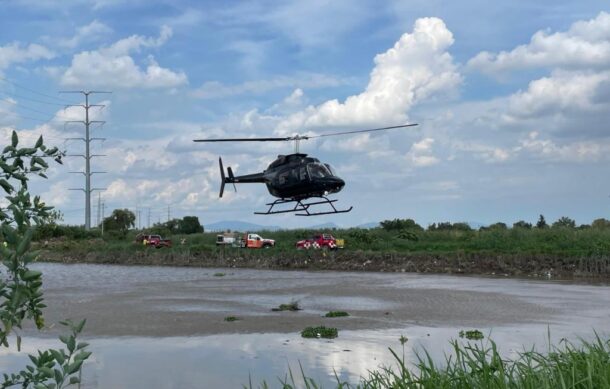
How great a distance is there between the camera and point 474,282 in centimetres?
3791

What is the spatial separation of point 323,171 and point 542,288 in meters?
15.2

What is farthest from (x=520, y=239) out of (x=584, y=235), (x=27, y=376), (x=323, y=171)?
(x=27, y=376)

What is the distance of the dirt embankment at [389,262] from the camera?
43250 mm

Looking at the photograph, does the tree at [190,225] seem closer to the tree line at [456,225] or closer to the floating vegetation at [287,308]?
the tree line at [456,225]

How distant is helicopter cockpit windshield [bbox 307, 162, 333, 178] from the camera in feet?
79.6

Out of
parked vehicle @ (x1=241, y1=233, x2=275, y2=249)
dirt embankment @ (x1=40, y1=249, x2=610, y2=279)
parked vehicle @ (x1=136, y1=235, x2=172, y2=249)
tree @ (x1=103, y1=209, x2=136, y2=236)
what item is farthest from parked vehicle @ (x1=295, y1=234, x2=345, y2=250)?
tree @ (x1=103, y1=209, x2=136, y2=236)

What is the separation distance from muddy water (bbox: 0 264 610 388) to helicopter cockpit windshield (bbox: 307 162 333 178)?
186 inches

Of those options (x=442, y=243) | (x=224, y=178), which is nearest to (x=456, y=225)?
(x=442, y=243)

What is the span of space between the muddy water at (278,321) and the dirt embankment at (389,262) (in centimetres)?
525

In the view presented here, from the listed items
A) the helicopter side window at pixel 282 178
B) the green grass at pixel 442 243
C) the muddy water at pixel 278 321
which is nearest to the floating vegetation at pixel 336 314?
the muddy water at pixel 278 321

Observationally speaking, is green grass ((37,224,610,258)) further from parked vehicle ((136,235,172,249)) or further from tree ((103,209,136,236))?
tree ((103,209,136,236))

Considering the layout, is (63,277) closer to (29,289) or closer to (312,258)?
(312,258)

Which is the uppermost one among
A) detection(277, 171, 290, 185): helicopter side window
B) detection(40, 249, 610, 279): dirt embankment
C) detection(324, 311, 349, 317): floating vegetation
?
detection(277, 171, 290, 185): helicopter side window

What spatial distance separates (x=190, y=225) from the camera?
94125mm
